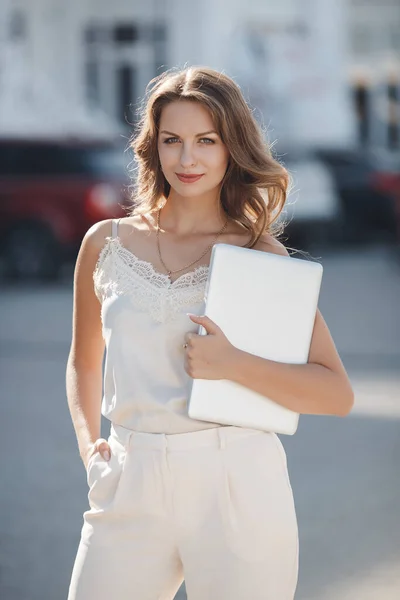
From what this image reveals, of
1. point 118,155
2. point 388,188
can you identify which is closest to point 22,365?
point 118,155

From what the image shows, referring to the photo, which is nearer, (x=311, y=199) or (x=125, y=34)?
(x=311, y=199)

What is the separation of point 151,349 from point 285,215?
1.06m

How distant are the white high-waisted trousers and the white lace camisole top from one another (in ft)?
0.15

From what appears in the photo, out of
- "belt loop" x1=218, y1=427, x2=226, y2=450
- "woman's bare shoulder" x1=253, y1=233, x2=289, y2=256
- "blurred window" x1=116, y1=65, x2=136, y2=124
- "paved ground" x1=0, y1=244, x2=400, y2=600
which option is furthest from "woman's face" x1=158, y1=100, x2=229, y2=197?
"blurred window" x1=116, y1=65, x2=136, y2=124

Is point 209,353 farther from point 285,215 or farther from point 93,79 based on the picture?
point 93,79

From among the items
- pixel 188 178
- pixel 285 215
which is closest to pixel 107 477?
pixel 188 178

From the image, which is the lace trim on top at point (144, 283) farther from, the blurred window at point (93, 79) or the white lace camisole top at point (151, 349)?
the blurred window at point (93, 79)

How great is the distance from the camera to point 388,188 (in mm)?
19359

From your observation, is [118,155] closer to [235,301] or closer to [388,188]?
[388,188]

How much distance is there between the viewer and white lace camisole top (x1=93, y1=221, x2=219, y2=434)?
2.60 meters

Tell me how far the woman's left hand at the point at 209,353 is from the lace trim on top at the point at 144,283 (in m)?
0.12

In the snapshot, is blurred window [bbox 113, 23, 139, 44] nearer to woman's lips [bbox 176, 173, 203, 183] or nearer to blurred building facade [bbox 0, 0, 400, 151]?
blurred building facade [bbox 0, 0, 400, 151]

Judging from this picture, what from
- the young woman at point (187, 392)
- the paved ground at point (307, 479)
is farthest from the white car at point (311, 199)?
the young woman at point (187, 392)

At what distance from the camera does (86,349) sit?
9.69 feet
